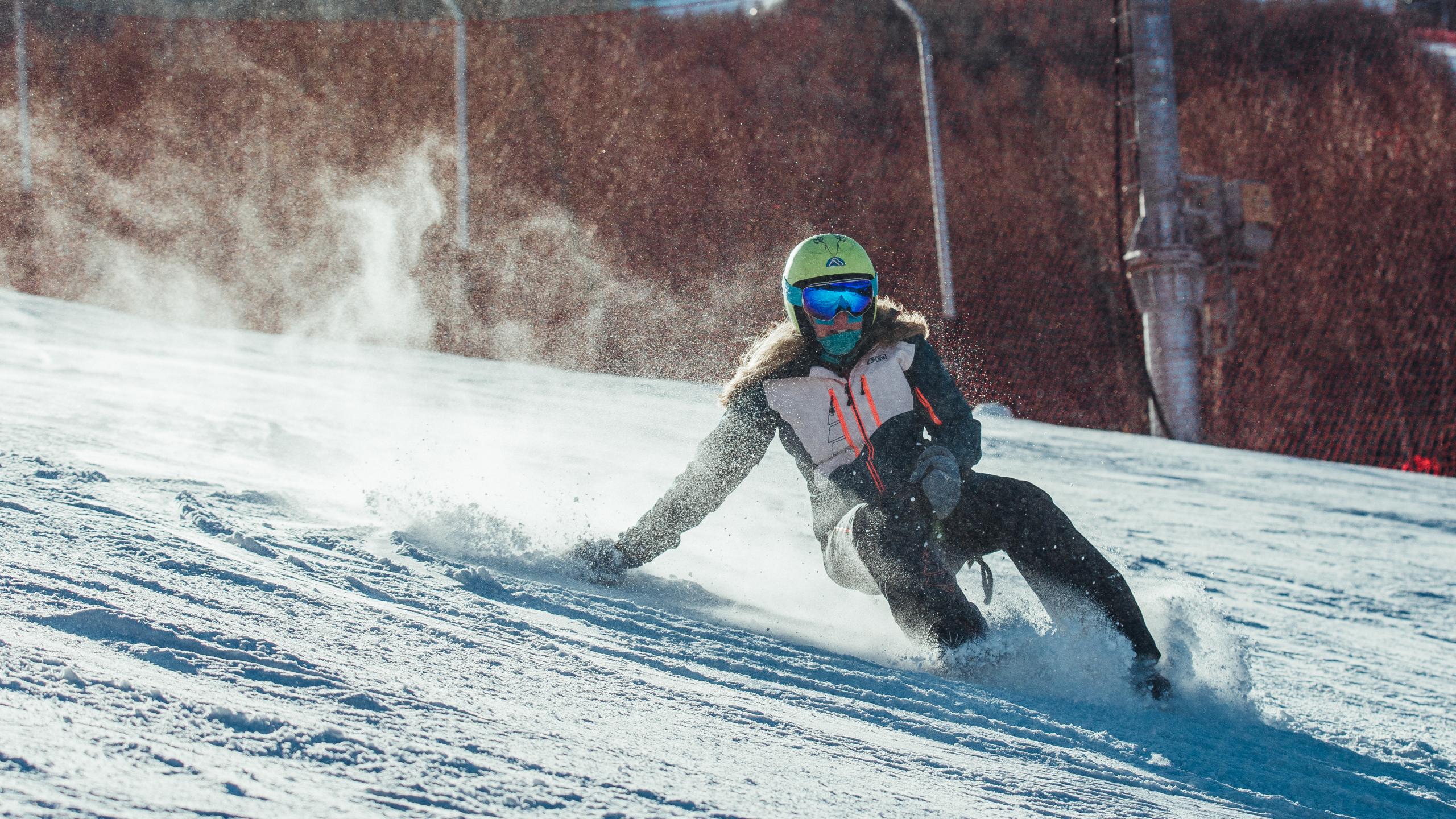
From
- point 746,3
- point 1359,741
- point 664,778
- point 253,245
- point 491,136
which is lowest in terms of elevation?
point 1359,741

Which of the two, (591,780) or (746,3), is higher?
(746,3)

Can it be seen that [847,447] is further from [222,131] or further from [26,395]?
[222,131]

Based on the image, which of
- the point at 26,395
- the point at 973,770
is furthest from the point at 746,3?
the point at 973,770

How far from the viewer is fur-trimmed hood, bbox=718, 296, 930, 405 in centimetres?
339

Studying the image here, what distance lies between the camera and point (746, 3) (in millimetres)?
17703

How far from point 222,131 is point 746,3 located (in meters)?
7.71

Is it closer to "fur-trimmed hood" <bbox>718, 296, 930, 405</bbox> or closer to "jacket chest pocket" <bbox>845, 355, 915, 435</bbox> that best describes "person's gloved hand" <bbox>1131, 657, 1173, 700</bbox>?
"jacket chest pocket" <bbox>845, 355, 915, 435</bbox>

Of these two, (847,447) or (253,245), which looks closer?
(847,447)

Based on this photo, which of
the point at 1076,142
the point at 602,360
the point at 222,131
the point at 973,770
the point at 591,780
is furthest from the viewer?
the point at 1076,142

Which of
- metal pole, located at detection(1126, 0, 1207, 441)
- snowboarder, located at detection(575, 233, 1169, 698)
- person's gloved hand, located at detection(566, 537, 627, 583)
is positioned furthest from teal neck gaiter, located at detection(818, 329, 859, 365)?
metal pole, located at detection(1126, 0, 1207, 441)

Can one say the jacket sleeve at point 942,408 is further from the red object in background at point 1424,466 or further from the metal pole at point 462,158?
the red object in background at point 1424,466

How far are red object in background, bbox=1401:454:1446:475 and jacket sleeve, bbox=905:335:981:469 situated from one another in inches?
426

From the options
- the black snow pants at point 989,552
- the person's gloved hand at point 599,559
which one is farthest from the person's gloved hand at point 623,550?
the black snow pants at point 989,552

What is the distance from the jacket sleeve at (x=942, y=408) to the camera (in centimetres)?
329
